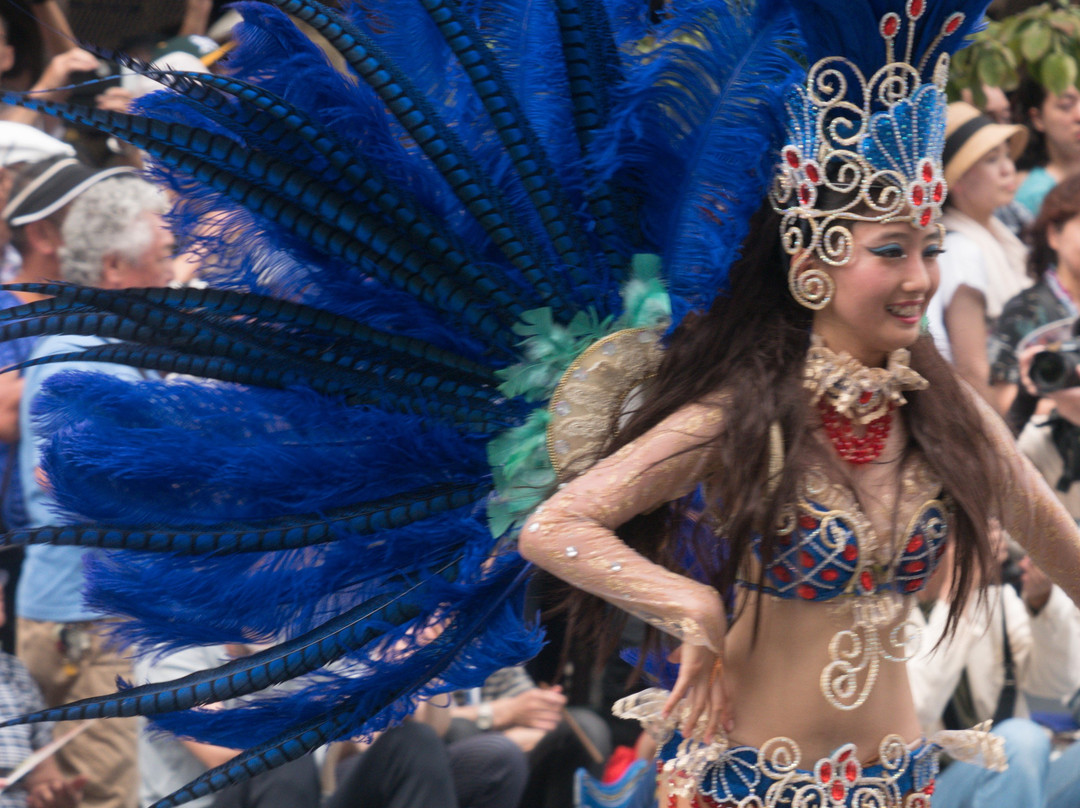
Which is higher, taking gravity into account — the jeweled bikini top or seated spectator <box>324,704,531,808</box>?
the jeweled bikini top

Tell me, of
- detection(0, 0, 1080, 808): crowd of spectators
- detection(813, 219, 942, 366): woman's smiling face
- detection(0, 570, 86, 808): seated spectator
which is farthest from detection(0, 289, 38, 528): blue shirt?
detection(813, 219, 942, 366): woman's smiling face

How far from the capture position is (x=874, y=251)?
2.19 metres

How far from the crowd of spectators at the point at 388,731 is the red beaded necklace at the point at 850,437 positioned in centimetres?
92

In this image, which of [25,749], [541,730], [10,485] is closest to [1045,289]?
[541,730]

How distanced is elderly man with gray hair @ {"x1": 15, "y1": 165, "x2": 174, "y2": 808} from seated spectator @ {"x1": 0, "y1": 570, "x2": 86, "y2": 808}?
0.06m

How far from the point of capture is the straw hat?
4918mm

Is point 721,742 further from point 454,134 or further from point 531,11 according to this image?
point 531,11

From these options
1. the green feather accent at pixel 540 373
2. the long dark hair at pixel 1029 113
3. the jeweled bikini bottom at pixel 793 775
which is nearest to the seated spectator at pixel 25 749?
the green feather accent at pixel 540 373

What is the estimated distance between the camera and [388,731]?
125 inches

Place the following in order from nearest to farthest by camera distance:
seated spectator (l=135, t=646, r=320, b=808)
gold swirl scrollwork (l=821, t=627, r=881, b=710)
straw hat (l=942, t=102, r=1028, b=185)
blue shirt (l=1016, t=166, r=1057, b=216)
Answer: gold swirl scrollwork (l=821, t=627, r=881, b=710), seated spectator (l=135, t=646, r=320, b=808), straw hat (l=942, t=102, r=1028, b=185), blue shirt (l=1016, t=166, r=1057, b=216)

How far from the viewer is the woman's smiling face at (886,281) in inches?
86.2

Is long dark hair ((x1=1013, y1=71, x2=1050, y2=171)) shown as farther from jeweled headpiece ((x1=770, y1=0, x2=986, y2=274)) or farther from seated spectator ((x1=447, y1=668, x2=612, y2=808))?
jeweled headpiece ((x1=770, y1=0, x2=986, y2=274))

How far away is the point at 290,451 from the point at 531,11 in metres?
0.96

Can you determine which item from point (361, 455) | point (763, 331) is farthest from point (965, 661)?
point (361, 455)
